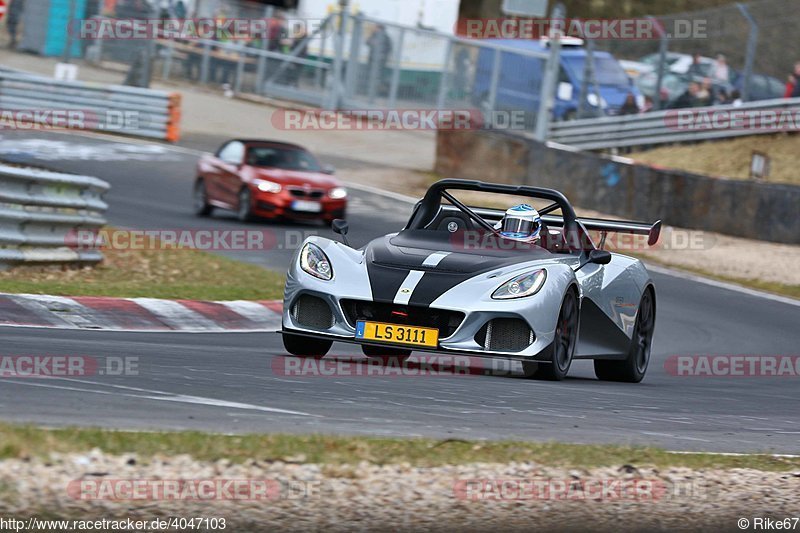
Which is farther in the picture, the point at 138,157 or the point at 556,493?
the point at 138,157

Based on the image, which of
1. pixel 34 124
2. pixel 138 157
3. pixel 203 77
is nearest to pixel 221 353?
pixel 138 157

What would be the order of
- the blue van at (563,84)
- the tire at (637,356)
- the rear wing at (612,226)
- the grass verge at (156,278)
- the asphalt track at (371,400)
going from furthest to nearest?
the blue van at (563,84)
the grass verge at (156,278)
the tire at (637,356)
the rear wing at (612,226)
the asphalt track at (371,400)

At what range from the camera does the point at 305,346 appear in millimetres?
9820

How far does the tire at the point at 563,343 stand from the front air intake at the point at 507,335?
232mm

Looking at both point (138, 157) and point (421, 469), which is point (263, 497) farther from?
point (138, 157)

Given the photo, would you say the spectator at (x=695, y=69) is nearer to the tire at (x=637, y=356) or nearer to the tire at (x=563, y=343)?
the tire at (x=637, y=356)

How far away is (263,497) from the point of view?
529 cm

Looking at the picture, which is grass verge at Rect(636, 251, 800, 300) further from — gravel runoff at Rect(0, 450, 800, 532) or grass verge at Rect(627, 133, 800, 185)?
gravel runoff at Rect(0, 450, 800, 532)

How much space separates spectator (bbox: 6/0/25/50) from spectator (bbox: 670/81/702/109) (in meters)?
15.2

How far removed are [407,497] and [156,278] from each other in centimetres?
964

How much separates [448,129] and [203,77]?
1082cm

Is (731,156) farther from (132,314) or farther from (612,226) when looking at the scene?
(132,314)

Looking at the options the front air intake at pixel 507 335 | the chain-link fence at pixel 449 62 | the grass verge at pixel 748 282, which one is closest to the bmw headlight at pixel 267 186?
the grass verge at pixel 748 282

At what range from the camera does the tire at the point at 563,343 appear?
931 cm
